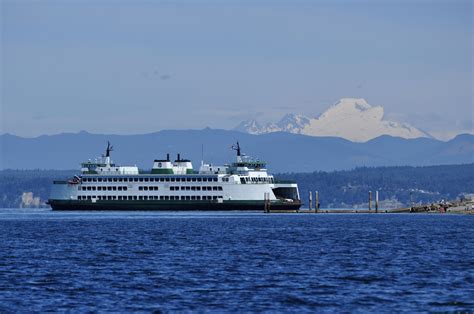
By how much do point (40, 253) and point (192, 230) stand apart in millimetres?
40604

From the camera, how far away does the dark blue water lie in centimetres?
6247

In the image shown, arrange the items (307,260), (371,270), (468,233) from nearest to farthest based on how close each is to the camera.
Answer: (371,270), (307,260), (468,233)

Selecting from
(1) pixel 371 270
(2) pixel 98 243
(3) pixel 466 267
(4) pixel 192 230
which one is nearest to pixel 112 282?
(1) pixel 371 270

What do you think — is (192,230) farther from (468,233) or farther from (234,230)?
(468,233)

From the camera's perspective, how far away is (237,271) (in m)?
77.2

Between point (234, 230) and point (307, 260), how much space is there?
47.3 m

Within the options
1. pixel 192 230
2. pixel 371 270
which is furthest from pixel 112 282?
pixel 192 230

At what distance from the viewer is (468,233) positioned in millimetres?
126750

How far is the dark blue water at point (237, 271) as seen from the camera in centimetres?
6247

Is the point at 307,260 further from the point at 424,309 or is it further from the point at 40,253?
the point at 424,309

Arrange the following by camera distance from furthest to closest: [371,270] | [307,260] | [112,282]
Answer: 1. [307,260]
2. [371,270]
3. [112,282]

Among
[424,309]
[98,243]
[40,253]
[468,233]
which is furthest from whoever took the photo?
[468,233]

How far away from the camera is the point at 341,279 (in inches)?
2852

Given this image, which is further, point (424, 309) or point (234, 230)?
point (234, 230)
